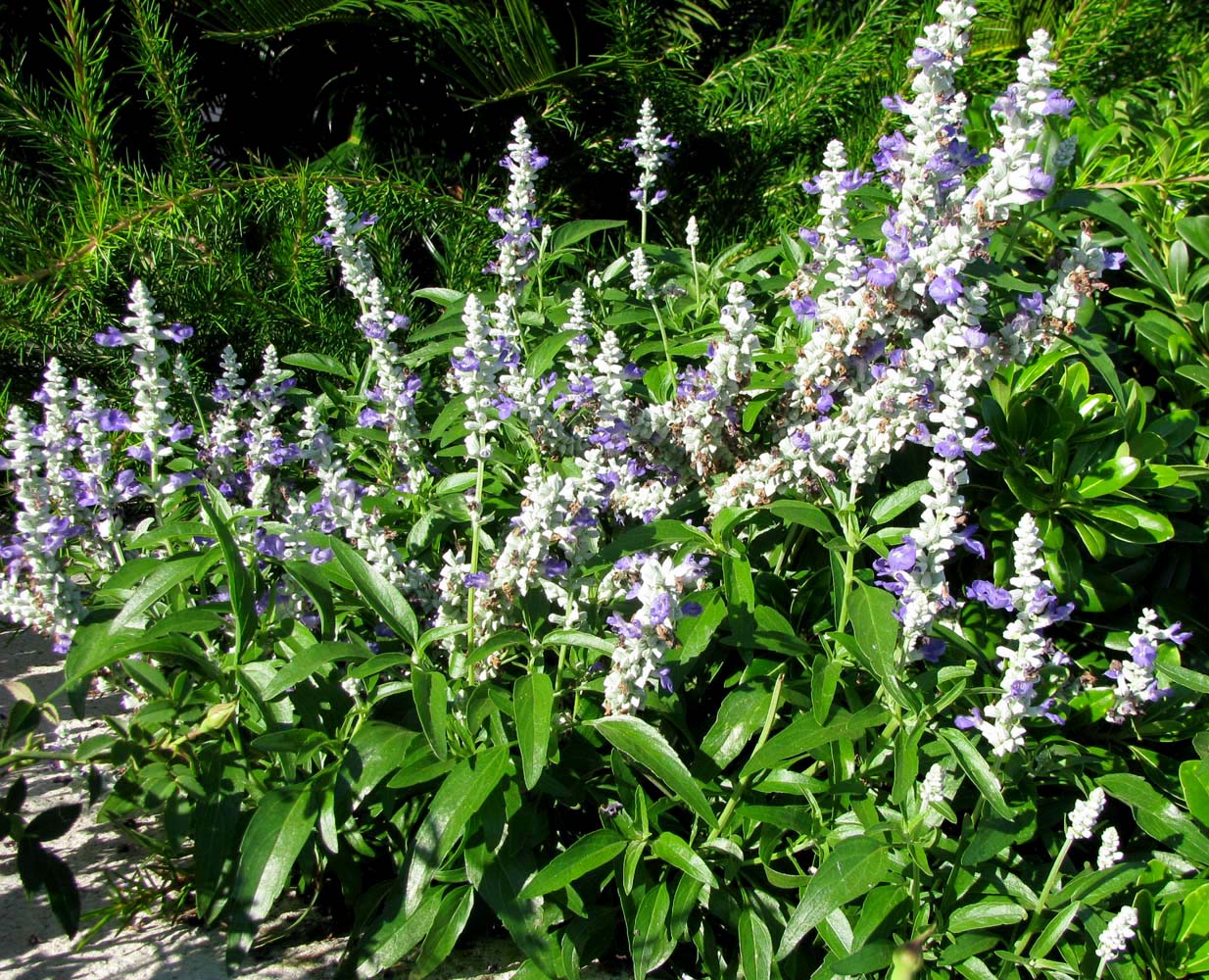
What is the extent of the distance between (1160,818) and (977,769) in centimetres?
46

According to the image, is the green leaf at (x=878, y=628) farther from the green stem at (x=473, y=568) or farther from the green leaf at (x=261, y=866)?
the green leaf at (x=261, y=866)

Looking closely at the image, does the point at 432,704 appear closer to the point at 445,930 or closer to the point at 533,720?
the point at 533,720

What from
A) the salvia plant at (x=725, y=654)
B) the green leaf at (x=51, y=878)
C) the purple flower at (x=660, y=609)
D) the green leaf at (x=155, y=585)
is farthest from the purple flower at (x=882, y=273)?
the green leaf at (x=51, y=878)

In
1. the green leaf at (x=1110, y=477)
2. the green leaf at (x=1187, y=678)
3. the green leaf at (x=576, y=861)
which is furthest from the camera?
the green leaf at (x=1110, y=477)

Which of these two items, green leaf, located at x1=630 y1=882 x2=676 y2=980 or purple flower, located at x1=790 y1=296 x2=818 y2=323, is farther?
purple flower, located at x1=790 y1=296 x2=818 y2=323

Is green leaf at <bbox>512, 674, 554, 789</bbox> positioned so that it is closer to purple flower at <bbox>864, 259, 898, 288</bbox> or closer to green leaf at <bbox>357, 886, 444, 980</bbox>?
green leaf at <bbox>357, 886, 444, 980</bbox>

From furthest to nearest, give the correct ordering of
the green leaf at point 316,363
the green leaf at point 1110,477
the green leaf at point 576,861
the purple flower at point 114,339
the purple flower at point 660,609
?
the green leaf at point 316,363
the purple flower at point 114,339
the green leaf at point 1110,477
the green leaf at point 576,861
the purple flower at point 660,609

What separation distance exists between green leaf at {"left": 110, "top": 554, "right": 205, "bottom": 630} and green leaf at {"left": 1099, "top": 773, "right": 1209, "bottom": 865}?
1985mm

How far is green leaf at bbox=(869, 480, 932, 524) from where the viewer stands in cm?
234

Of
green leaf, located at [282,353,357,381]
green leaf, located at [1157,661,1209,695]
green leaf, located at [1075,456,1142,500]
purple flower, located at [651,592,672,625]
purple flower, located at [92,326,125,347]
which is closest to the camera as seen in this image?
purple flower, located at [651,592,672,625]

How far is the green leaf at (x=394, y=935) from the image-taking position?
6.89 ft

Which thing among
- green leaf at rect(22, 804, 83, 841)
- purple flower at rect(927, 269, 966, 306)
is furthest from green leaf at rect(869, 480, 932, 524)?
green leaf at rect(22, 804, 83, 841)

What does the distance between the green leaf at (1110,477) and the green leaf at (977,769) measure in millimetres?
743

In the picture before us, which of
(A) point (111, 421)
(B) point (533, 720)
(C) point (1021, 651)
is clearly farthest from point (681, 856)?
(A) point (111, 421)
